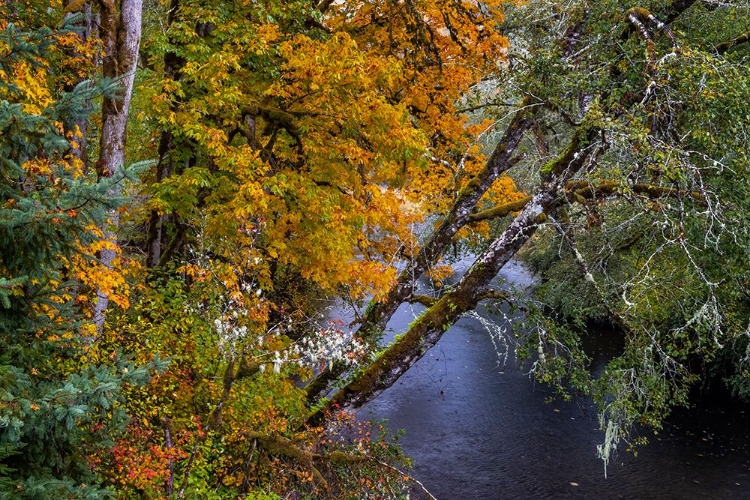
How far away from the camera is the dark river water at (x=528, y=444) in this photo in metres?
12.7

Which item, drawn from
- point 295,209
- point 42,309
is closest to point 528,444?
point 295,209

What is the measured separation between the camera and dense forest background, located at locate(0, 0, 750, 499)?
4.94 metres

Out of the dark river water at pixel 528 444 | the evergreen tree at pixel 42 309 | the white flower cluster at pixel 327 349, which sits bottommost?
the dark river water at pixel 528 444

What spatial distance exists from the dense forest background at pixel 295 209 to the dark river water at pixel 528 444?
2746mm

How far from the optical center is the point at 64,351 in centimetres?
555

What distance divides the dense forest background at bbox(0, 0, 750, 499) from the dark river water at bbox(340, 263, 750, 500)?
2746 mm

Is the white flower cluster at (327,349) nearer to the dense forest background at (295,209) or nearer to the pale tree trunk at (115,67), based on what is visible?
the dense forest background at (295,209)

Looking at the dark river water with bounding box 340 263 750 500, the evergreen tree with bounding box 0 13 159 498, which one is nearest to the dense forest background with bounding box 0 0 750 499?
the evergreen tree with bounding box 0 13 159 498

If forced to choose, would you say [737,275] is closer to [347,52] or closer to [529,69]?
[529,69]

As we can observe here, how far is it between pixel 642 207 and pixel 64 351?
265 inches

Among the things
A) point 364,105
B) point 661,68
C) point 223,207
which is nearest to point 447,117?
point 364,105

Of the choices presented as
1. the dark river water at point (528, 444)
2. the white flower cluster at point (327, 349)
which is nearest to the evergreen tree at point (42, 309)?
the white flower cluster at point (327, 349)

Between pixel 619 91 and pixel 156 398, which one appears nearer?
pixel 619 91

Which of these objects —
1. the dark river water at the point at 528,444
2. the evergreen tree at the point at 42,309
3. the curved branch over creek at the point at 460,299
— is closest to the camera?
the evergreen tree at the point at 42,309
